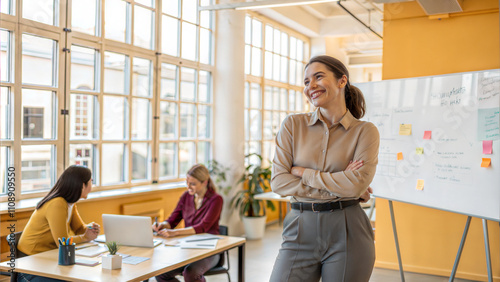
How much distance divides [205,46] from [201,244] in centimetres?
400

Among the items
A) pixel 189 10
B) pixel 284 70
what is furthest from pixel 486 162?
pixel 284 70

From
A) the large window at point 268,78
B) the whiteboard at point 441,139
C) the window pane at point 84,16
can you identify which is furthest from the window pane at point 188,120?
the whiteboard at point 441,139

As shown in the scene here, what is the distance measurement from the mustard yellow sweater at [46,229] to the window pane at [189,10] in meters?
3.66

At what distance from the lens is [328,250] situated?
1.78m

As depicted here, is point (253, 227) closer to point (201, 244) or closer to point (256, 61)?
point (256, 61)

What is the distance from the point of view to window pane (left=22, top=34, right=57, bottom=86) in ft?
14.2

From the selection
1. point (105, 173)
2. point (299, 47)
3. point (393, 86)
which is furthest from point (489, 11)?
point (299, 47)

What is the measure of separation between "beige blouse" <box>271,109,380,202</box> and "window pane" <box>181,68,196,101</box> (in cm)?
459

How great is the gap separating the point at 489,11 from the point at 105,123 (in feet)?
13.1

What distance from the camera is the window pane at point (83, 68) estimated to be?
4809 millimetres

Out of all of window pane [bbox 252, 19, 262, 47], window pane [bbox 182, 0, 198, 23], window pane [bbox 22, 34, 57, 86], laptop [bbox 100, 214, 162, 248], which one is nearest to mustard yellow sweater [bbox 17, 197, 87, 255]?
laptop [bbox 100, 214, 162, 248]

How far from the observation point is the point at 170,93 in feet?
20.2

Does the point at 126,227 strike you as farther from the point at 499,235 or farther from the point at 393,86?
the point at 499,235

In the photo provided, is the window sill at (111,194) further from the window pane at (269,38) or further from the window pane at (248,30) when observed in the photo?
the window pane at (269,38)
